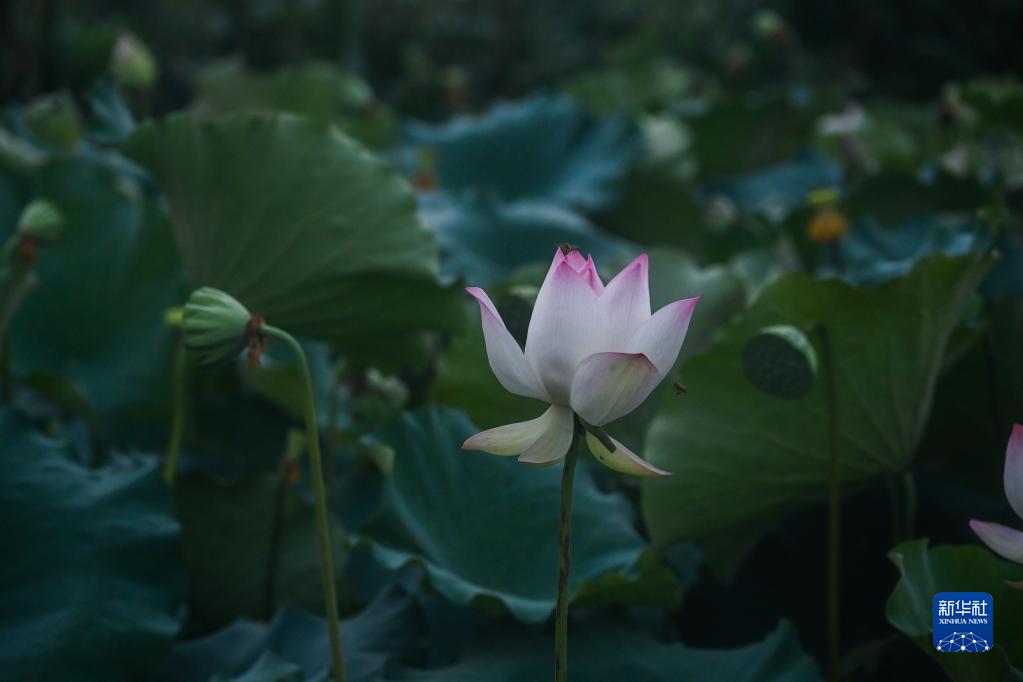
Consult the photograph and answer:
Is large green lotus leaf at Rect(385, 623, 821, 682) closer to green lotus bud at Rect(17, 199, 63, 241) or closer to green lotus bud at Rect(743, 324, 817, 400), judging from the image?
green lotus bud at Rect(743, 324, 817, 400)

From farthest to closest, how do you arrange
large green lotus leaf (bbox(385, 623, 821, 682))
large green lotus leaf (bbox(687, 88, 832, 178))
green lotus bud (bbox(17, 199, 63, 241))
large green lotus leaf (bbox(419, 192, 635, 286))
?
large green lotus leaf (bbox(687, 88, 832, 178)) → large green lotus leaf (bbox(419, 192, 635, 286)) → green lotus bud (bbox(17, 199, 63, 241)) → large green lotus leaf (bbox(385, 623, 821, 682))

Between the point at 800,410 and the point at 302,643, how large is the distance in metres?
0.45

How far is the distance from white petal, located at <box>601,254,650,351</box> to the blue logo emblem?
287 millimetres

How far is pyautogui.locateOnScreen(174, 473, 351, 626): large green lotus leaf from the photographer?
977 mm

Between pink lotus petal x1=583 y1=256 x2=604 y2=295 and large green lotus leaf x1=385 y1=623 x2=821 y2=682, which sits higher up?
pink lotus petal x1=583 y1=256 x2=604 y2=295

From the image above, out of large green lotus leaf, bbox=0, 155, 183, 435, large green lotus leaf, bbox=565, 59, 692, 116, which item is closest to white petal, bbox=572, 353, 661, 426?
large green lotus leaf, bbox=0, 155, 183, 435

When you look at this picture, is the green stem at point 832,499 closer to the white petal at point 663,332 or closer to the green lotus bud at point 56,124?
the white petal at point 663,332

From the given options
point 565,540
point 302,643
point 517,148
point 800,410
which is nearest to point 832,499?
point 800,410

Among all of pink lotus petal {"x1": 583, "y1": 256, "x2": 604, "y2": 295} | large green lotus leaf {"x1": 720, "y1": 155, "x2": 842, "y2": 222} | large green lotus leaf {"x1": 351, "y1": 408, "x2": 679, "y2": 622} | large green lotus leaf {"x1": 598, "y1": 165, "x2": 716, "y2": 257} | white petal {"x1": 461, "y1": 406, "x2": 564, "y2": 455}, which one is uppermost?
large green lotus leaf {"x1": 720, "y1": 155, "x2": 842, "y2": 222}

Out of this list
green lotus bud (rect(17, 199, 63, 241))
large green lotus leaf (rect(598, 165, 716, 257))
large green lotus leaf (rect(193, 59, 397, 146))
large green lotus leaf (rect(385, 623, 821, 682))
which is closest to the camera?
large green lotus leaf (rect(385, 623, 821, 682))

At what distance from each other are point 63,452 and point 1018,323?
2.85ft

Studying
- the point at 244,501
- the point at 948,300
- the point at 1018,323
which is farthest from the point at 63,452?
the point at 1018,323

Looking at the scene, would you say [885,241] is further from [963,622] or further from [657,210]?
[963,622]

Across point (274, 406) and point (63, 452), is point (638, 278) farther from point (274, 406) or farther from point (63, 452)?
point (274, 406)
